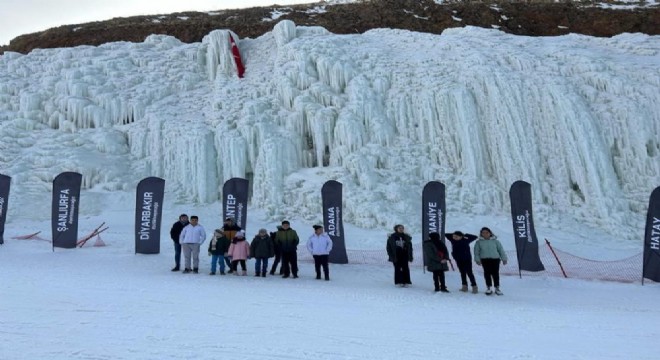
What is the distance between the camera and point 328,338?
22.0 ft

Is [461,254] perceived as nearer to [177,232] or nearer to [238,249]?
[238,249]

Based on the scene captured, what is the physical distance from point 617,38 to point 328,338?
2881 centimetres

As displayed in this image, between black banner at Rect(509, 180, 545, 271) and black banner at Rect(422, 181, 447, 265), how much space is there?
1921 mm

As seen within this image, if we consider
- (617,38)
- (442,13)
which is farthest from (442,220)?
(442,13)

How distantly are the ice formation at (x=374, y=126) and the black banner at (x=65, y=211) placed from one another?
23.1 ft

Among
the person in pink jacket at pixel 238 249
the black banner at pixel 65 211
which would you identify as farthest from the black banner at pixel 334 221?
the black banner at pixel 65 211

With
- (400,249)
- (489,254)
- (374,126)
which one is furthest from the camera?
(374,126)

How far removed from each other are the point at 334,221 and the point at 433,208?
2.87 m

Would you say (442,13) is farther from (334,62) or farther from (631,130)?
(631,130)

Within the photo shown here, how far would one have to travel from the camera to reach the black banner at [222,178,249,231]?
16.8m

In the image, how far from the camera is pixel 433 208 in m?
15.5

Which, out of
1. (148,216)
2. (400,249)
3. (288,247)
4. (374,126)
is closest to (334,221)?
(288,247)

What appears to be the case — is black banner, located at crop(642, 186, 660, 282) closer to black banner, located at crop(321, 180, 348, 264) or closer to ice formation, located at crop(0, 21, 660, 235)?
ice formation, located at crop(0, 21, 660, 235)

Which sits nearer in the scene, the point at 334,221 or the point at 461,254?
the point at 461,254
